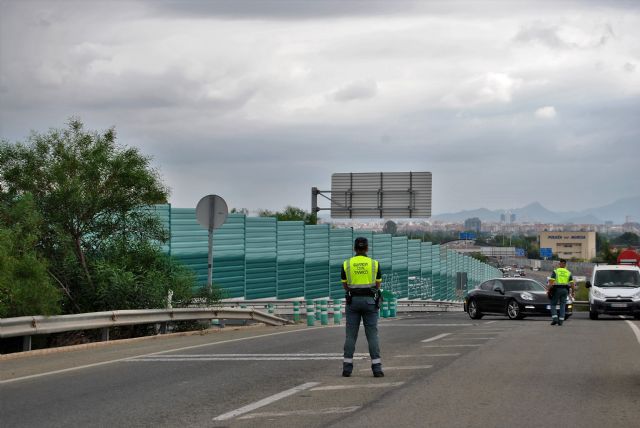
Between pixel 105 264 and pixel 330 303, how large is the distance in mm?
23699

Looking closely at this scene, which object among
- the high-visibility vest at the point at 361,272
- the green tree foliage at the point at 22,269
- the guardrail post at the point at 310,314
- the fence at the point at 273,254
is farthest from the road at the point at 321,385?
the fence at the point at 273,254

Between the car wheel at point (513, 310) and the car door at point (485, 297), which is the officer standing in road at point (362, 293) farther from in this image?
the car door at point (485, 297)

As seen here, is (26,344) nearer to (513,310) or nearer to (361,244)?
(361,244)

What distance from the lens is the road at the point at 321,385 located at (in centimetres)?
1057

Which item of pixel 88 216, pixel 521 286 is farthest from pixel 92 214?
pixel 521 286

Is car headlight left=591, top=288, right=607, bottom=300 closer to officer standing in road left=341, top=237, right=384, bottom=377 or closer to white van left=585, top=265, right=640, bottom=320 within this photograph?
white van left=585, top=265, right=640, bottom=320

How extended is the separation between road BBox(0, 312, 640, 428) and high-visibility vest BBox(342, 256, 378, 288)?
1245 millimetres

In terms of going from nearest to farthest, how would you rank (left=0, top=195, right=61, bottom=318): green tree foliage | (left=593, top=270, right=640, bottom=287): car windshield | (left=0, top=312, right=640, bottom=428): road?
(left=0, top=312, right=640, bottom=428): road
(left=0, top=195, right=61, bottom=318): green tree foliage
(left=593, top=270, right=640, bottom=287): car windshield

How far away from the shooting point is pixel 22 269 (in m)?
19.7

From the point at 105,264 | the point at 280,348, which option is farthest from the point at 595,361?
the point at 105,264

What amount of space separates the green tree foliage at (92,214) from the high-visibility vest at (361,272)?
9.43 metres


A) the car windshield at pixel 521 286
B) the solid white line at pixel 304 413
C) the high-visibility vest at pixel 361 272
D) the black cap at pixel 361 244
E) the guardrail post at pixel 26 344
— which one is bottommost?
the solid white line at pixel 304 413

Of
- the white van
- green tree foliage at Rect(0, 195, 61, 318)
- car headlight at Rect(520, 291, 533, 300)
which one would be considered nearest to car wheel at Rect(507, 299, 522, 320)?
car headlight at Rect(520, 291, 533, 300)

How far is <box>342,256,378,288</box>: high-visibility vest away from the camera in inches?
567
